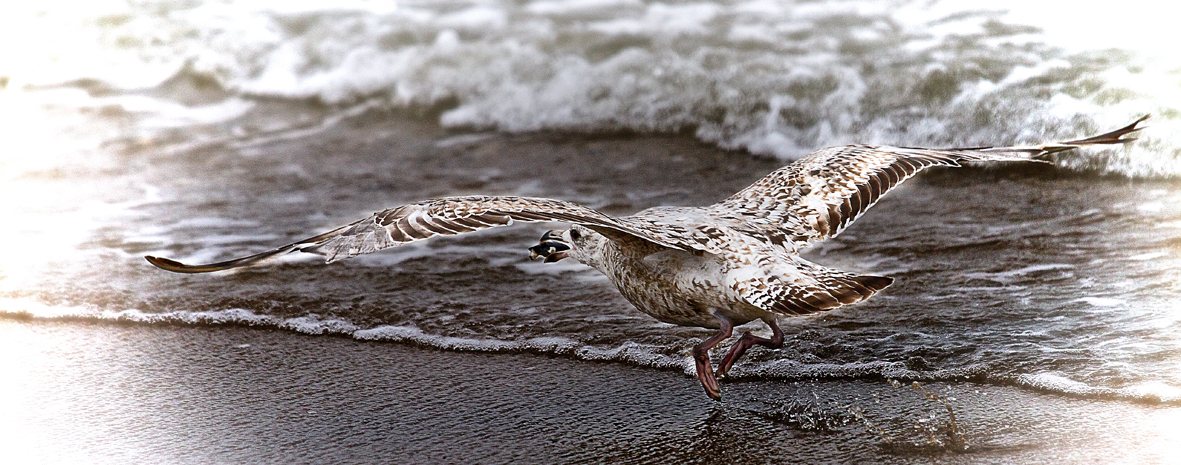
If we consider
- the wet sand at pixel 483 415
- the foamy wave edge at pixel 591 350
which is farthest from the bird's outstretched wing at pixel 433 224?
the foamy wave edge at pixel 591 350

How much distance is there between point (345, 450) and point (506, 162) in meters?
4.23

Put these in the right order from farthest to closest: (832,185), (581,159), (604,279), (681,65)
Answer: (681,65)
(581,159)
(604,279)
(832,185)

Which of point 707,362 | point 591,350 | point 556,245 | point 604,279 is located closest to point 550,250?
point 556,245

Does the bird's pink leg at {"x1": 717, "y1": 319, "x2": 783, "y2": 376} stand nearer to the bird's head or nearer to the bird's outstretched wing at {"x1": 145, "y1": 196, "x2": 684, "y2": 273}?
the bird's outstretched wing at {"x1": 145, "y1": 196, "x2": 684, "y2": 273}

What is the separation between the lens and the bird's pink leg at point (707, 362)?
12.8 feet

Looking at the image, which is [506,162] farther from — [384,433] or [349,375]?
[384,433]

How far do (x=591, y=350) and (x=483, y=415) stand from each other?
2.06ft

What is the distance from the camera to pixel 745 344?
4156 millimetres

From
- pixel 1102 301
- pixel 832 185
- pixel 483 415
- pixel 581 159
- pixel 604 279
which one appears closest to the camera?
pixel 483 415

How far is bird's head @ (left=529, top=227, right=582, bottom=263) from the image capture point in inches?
171

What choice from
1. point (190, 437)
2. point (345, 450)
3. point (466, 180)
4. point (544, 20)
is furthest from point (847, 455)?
point (544, 20)

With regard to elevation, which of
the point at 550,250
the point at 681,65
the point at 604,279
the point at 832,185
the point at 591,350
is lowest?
the point at 591,350

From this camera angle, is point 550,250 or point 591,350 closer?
point 550,250

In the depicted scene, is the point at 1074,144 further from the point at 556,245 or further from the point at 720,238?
the point at 556,245
